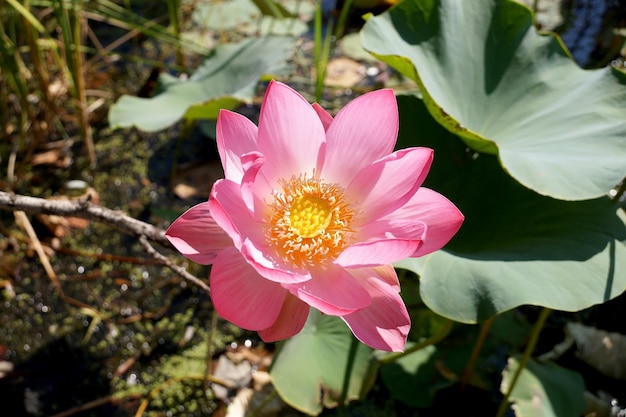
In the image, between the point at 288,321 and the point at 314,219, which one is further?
the point at 314,219

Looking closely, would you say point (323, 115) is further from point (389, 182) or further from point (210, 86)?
point (210, 86)

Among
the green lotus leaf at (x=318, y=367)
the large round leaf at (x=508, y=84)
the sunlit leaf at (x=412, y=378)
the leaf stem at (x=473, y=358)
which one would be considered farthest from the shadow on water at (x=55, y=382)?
→ the large round leaf at (x=508, y=84)

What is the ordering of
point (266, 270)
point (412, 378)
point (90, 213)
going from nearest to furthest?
point (266, 270) < point (90, 213) < point (412, 378)

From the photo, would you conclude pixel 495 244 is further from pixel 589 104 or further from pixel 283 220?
pixel 283 220

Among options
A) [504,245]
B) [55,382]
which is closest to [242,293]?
[504,245]

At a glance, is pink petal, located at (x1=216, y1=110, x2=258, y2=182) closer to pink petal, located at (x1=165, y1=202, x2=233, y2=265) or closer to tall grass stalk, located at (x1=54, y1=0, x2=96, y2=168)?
pink petal, located at (x1=165, y1=202, x2=233, y2=265)

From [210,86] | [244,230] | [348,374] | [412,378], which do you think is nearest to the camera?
[244,230]

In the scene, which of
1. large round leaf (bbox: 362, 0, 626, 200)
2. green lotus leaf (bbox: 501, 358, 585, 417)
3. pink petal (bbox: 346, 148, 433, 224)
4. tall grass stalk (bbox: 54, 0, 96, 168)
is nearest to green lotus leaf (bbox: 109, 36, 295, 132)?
tall grass stalk (bbox: 54, 0, 96, 168)
